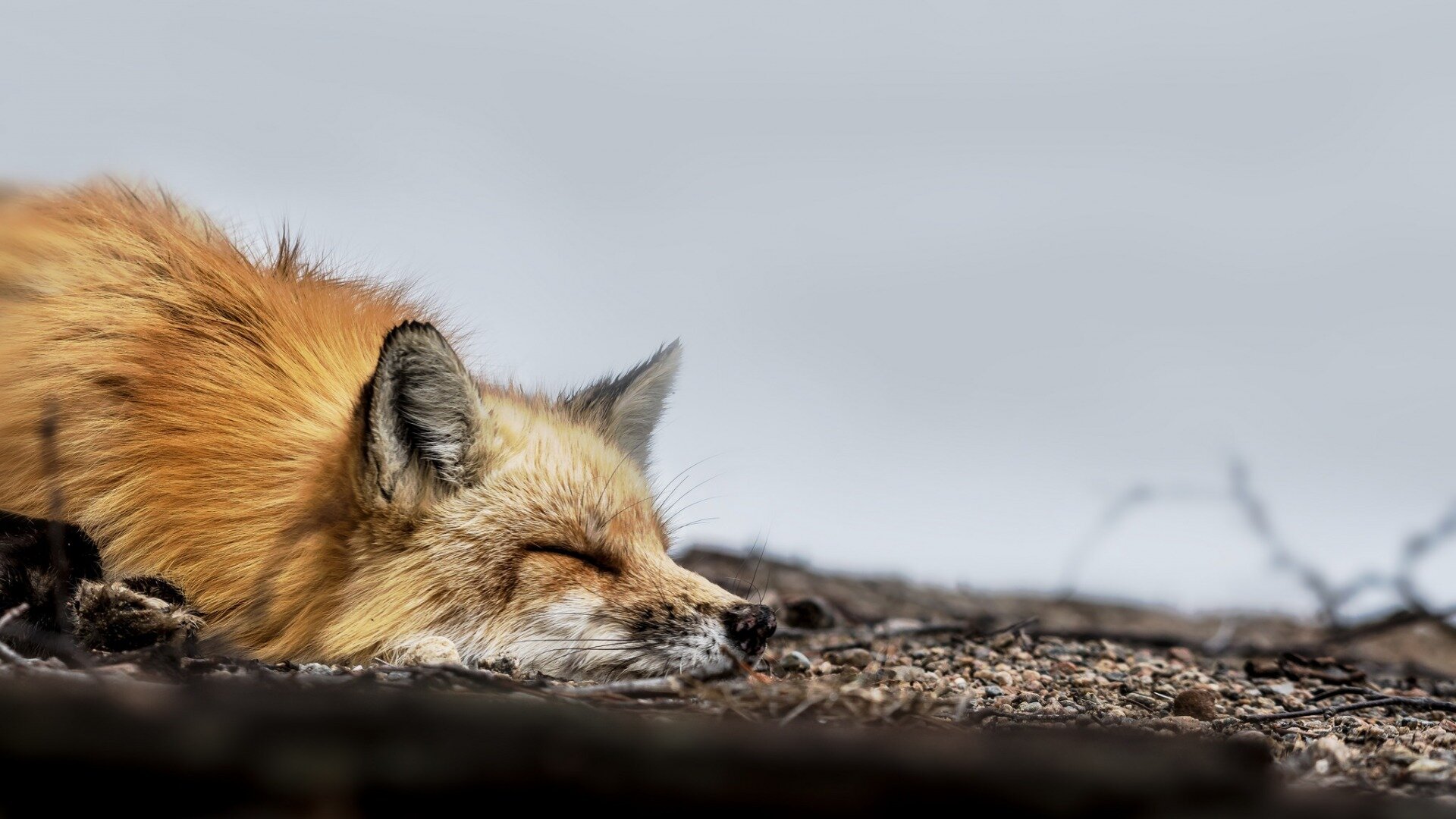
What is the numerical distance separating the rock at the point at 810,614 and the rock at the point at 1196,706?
260 centimetres

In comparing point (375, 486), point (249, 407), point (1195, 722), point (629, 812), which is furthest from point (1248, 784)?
point (249, 407)

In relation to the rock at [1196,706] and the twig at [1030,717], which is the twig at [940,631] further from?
the twig at [1030,717]

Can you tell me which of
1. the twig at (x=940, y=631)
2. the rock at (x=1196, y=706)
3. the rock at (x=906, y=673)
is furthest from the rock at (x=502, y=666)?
the rock at (x=1196, y=706)

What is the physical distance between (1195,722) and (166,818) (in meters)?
3.68

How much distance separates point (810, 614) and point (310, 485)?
3.52 meters

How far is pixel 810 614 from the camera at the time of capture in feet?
22.6

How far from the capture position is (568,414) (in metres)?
5.64

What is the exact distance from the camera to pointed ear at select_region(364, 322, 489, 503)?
4.11 metres

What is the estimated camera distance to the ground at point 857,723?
142 cm

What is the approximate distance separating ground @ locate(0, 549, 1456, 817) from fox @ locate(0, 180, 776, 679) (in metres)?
0.37

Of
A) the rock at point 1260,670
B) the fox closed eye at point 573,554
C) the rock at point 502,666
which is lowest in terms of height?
the rock at point 502,666

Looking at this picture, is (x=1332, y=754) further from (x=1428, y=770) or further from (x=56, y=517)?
(x=56, y=517)

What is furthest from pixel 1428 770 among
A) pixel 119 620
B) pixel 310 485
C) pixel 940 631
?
pixel 119 620

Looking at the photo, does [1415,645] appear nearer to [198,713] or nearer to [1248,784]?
[1248,784]
